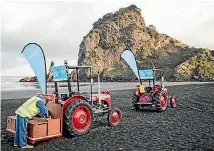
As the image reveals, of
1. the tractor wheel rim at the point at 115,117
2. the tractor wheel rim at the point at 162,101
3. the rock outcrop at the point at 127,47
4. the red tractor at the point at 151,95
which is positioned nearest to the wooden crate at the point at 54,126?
the tractor wheel rim at the point at 115,117

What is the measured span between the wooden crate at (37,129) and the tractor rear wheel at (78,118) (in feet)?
2.39

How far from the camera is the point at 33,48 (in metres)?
8.93

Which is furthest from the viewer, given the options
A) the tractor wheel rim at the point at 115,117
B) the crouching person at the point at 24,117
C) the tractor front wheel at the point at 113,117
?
the tractor wheel rim at the point at 115,117

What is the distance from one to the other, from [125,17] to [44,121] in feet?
544

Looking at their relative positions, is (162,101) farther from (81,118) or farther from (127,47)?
(127,47)

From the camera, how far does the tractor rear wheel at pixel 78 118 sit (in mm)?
8195

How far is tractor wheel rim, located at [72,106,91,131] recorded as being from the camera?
852 cm

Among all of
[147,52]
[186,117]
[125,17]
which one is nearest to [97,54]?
[147,52]

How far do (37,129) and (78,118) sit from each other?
1.47 metres

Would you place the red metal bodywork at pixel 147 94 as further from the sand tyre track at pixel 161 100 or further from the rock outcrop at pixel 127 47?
the rock outcrop at pixel 127 47

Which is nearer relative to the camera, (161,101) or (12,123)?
(12,123)

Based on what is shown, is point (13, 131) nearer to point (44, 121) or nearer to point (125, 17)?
point (44, 121)

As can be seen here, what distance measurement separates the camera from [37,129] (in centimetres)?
748

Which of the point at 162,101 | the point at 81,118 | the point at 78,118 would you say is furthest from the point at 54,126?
the point at 162,101
